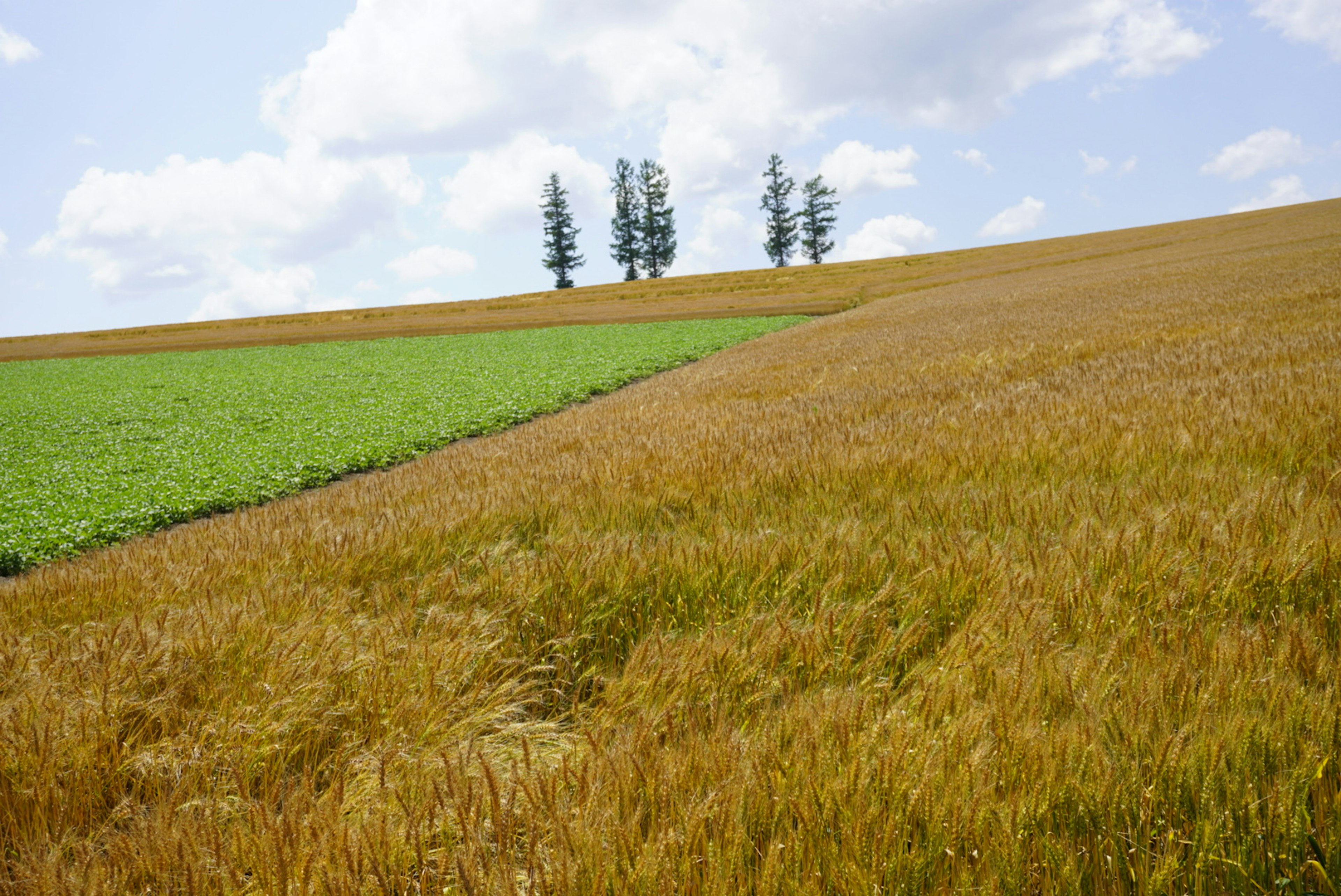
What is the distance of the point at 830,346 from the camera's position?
18.3 meters

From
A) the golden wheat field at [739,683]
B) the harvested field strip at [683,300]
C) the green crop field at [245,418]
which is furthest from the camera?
the harvested field strip at [683,300]

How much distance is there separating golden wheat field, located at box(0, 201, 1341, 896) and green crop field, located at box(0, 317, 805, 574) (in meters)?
5.31

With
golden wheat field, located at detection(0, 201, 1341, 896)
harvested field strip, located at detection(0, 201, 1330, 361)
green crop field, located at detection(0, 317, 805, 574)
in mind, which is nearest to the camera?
golden wheat field, located at detection(0, 201, 1341, 896)

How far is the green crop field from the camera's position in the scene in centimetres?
904

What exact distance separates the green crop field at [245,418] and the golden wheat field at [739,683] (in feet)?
17.4

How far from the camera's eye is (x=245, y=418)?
17.3 metres

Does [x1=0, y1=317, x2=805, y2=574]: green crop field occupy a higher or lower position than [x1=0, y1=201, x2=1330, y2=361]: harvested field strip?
lower

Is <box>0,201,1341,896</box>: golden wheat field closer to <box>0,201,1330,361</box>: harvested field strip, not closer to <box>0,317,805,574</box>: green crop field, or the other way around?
<box>0,317,805,574</box>: green crop field

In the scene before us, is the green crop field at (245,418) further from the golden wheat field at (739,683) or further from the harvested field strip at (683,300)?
the harvested field strip at (683,300)

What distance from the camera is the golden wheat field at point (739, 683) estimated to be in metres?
1.40

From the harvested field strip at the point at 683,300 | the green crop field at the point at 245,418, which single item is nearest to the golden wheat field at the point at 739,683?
the green crop field at the point at 245,418

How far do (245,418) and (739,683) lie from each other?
18.5 m

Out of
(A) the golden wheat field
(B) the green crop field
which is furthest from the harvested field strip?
(A) the golden wheat field

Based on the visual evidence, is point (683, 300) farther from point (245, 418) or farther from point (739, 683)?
point (739, 683)
